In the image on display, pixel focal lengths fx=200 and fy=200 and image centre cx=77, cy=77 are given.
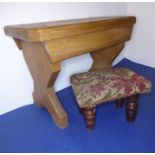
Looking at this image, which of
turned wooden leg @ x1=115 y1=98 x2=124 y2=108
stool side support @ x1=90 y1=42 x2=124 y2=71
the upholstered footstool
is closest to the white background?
stool side support @ x1=90 y1=42 x2=124 y2=71

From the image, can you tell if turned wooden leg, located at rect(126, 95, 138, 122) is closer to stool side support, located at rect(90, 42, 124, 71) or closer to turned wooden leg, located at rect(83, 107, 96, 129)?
turned wooden leg, located at rect(83, 107, 96, 129)

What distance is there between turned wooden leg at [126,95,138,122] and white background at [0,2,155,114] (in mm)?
682

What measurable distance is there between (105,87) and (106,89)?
0.02m

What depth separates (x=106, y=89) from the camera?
1.19 m

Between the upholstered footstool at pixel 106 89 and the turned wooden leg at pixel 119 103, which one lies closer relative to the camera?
the upholstered footstool at pixel 106 89

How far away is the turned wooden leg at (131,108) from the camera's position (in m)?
1.26

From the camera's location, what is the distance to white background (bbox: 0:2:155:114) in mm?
1349

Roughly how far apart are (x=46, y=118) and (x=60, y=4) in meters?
0.87

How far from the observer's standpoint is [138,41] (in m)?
2.14

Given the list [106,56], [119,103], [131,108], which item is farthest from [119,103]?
[106,56]

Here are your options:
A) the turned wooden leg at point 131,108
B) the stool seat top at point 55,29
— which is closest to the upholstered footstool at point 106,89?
the turned wooden leg at point 131,108

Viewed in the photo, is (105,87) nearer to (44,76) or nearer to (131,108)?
(131,108)

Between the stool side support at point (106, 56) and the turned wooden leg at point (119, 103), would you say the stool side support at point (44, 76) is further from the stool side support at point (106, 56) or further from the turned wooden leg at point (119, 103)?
the stool side support at point (106, 56)

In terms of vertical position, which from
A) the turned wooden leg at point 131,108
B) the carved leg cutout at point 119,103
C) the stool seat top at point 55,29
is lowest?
the carved leg cutout at point 119,103
